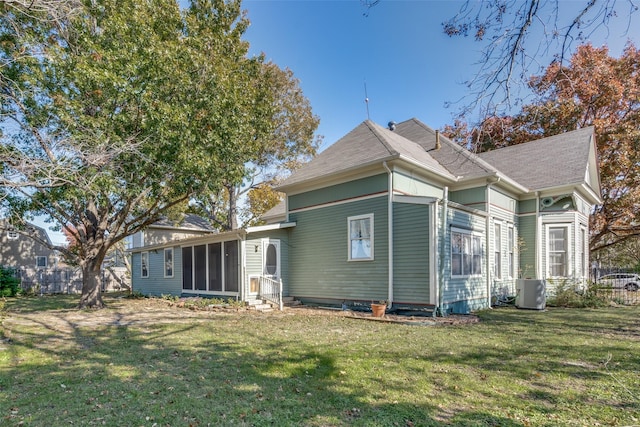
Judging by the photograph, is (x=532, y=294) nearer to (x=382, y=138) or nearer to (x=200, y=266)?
(x=382, y=138)

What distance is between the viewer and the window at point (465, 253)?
10.7 metres

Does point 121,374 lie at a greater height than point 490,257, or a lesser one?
lesser

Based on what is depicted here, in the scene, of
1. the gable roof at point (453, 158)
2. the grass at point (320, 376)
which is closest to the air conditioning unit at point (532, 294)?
the grass at point (320, 376)

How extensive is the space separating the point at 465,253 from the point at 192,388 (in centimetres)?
927

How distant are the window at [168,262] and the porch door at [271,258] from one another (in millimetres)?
6371

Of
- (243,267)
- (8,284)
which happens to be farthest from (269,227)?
(8,284)

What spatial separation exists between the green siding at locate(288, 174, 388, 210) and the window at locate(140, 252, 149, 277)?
996 cm

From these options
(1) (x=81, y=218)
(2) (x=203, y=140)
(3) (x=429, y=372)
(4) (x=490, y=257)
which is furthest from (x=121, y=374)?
(4) (x=490, y=257)

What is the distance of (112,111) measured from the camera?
9.67 metres

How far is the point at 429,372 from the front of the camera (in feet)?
15.9

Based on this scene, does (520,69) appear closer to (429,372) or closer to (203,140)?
(429,372)

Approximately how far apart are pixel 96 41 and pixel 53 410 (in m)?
9.79

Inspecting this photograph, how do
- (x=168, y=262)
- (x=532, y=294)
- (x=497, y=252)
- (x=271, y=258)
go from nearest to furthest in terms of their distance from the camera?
(x=532, y=294) < (x=497, y=252) < (x=271, y=258) < (x=168, y=262)

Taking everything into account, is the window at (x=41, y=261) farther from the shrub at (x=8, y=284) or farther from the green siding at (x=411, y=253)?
the green siding at (x=411, y=253)
